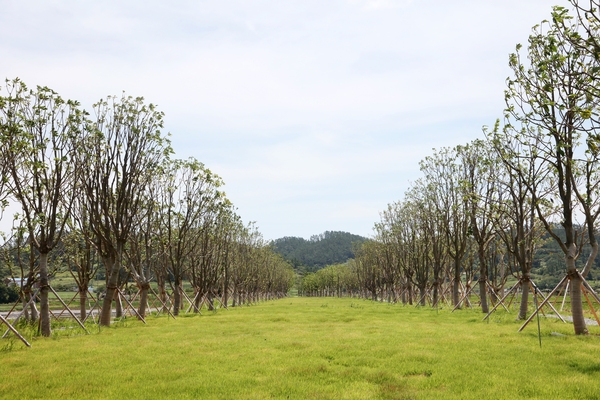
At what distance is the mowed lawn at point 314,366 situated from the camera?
8.99 m

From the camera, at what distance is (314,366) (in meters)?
11.3

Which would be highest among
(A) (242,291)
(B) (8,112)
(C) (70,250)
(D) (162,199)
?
(B) (8,112)

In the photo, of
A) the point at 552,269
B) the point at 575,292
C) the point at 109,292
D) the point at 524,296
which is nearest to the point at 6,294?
the point at 109,292

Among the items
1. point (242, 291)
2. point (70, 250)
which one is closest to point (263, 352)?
point (70, 250)

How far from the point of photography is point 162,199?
30.0 metres

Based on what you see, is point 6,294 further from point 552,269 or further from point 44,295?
point 552,269

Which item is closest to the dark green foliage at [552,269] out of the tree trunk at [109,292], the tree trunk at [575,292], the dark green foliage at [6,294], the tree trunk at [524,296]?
the tree trunk at [524,296]

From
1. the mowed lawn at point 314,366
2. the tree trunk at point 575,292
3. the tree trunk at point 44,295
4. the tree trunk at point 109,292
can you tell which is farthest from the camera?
the tree trunk at point 109,292

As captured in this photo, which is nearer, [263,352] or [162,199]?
[263,352]

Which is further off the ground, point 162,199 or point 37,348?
point 162,199

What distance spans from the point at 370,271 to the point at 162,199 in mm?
50014

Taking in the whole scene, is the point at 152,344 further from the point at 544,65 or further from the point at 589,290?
the point at 589,290

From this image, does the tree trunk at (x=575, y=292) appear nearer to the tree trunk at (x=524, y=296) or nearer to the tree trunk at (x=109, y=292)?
the tree trunk at (x=524, y=296)

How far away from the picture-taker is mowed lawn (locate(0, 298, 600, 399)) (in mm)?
8991
